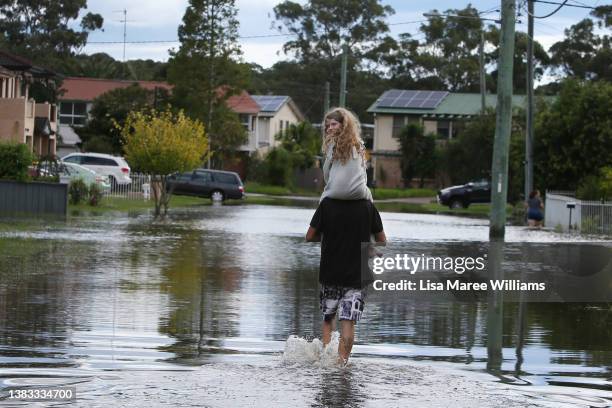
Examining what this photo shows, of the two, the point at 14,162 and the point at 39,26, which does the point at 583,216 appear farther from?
the point at 39,26

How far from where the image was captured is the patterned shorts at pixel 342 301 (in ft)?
31.1

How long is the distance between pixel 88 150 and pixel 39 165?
32.9m

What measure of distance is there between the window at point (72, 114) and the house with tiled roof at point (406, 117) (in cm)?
2161

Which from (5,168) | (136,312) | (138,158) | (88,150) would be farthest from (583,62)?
(136,312)

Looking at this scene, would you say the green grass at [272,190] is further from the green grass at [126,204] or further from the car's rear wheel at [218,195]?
the green grass at [126,204]

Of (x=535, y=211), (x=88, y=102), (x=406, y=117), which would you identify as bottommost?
(x=535, y=211)

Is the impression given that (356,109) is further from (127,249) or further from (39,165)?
(127,249)

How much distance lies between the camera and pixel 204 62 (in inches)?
3007

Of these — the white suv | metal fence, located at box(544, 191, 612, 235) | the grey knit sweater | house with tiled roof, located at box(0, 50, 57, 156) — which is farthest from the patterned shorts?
house with tiled roof, located at box(0, 50, 57, 156)

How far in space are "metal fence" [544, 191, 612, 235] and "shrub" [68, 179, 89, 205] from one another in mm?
15218

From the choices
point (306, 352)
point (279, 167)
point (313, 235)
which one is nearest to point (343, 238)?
point (313, 235)

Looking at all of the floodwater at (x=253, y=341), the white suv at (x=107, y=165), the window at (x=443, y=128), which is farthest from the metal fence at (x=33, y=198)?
the window at (x=443, y=128)

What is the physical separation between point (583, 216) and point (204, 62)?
42.3 metres

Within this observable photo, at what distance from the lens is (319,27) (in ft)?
352
